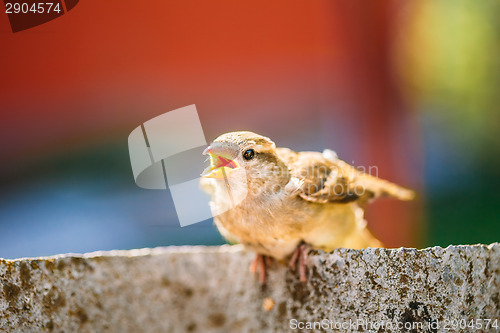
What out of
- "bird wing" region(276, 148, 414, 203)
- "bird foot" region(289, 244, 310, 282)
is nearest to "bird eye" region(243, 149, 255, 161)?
"bird wing" region(276, 148, 414, 203)

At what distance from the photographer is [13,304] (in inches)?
53.5

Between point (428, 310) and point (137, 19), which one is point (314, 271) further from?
point (137, 19)

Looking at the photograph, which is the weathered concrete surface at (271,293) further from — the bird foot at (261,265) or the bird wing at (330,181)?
the bird wing at (330,181)

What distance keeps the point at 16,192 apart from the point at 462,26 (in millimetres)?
3635

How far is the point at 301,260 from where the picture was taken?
170 centimetres

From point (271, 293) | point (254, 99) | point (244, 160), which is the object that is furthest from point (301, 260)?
point (254, 99)

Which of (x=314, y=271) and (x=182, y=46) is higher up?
(x=182, y=46)

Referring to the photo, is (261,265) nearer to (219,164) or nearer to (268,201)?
(268,201)

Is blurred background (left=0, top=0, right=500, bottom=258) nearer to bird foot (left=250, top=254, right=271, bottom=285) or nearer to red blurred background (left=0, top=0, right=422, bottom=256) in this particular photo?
red blurred background (left=0, top=0, right=422, bottom=256)

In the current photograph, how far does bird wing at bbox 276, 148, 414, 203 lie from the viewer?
1.88m

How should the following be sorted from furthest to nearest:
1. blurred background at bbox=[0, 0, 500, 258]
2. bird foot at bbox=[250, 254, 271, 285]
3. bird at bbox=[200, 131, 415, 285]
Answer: blurred background at bbox=[0, 0, 500, 258]
bird foot at bbox=[250, 254, 271, 285]
bird at bbox=[200, 131, 415, 285]

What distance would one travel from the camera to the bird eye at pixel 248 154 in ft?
5.78

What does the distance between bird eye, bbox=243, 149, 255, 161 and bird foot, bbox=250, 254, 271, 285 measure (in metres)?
0.43

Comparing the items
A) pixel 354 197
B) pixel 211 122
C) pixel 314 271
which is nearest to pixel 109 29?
pixel 211 122
